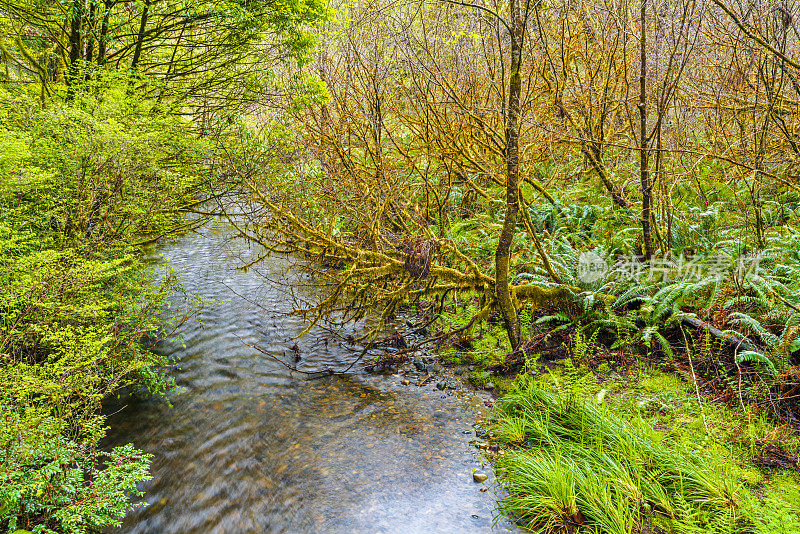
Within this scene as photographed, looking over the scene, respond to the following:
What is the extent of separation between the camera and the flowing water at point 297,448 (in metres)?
3.68

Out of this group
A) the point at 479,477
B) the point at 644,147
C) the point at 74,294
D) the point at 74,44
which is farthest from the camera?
the point at 74,44

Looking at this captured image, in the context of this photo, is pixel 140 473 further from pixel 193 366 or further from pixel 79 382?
pixel 193 366

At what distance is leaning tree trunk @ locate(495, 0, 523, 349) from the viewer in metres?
4.14

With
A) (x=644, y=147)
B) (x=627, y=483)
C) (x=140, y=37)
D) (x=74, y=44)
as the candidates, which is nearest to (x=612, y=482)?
(x=627, y=483)

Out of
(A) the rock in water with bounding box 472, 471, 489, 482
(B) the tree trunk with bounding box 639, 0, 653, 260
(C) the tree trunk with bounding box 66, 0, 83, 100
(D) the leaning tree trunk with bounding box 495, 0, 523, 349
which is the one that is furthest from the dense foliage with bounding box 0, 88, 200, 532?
(B) the tree trunk with bounding box 639, 0, 653, 260

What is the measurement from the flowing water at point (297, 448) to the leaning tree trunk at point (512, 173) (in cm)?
118

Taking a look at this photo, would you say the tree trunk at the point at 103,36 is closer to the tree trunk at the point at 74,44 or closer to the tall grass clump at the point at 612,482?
the tree trunk at the point at 74,44

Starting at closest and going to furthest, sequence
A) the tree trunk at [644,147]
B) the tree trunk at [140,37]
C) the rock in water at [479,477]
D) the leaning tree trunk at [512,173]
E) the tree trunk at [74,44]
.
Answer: the rock in water at [479,477] → the leaning tree trunk at [512,173] → the tree trunk at [644,147] → the tree trunk at [74,44] → the tree trunk at [140,37]

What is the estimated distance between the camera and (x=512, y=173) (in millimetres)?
4480

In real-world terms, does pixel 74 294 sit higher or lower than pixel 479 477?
higher

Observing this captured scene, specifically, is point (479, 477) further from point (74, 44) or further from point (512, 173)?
point (74, 44)

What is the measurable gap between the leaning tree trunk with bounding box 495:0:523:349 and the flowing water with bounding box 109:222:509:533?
1.18m

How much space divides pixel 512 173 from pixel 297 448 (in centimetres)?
354

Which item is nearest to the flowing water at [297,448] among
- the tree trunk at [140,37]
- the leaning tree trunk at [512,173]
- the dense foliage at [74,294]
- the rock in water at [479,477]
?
the rock in water at [479,477]
